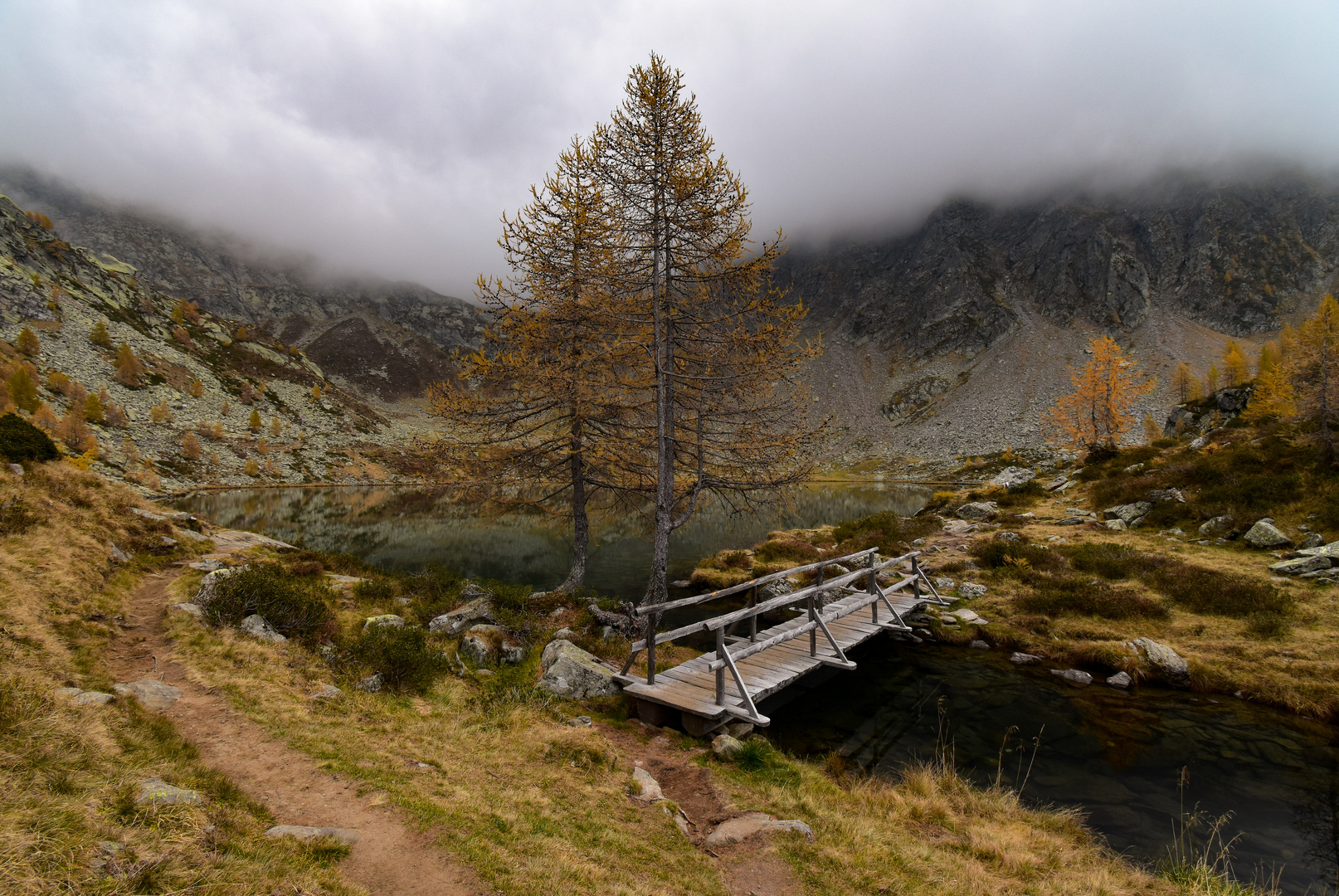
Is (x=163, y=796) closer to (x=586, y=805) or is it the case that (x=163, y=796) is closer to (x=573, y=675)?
(x=586, y=805)

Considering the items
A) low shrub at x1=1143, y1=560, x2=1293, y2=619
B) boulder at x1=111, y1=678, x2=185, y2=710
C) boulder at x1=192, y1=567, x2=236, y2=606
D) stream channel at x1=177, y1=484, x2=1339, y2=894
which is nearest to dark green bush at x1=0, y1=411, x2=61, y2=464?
boulder at x1=192, y1=567, x2=236, y2=606

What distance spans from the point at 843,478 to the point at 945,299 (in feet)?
337

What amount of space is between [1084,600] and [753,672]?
1166 centimetres

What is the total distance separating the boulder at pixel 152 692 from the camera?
7.08m

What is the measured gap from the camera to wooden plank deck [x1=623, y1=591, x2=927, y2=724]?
33.1ft

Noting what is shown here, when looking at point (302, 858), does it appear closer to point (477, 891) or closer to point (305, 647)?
point (477, 891)

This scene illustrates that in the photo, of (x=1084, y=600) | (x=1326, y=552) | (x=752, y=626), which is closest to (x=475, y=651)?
(x=752, y=626)

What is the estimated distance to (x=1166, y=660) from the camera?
12.6 metres

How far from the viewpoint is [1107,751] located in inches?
398

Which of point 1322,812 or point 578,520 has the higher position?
point 578,520

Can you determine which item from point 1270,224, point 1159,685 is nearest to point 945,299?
point 1270,224

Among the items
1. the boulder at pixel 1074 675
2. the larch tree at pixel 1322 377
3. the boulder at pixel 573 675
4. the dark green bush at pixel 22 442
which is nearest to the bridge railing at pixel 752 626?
the boulder at pixel 573 675

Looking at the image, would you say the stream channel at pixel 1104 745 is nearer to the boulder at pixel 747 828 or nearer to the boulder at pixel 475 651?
the boulder at pixel 747 828

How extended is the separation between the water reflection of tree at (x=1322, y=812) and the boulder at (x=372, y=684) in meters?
14.5
